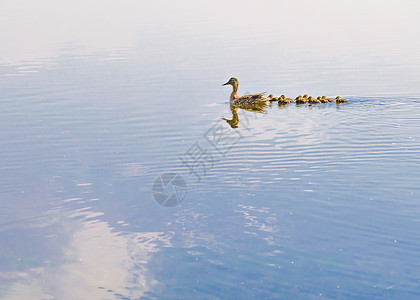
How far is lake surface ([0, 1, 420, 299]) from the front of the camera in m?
11.1

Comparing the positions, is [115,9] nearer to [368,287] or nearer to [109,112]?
[109,112]

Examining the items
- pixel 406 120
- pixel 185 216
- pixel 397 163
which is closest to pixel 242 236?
pixel 185 216

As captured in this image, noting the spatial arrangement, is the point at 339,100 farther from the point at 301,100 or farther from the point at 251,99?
the point at 251,99

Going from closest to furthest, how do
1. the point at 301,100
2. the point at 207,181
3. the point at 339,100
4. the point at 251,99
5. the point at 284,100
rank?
the point at 207,181 < the point at 339,100 < the point at 301,100 < the point at 284,100 < the point at 251,99

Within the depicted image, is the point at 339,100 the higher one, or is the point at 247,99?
the point at 247,99

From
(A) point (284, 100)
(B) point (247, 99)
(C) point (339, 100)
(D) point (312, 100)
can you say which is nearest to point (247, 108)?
(B) point (247, 99)

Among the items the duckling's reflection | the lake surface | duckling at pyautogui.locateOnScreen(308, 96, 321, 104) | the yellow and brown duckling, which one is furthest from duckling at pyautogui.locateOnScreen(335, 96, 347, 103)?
the duckling's reflection

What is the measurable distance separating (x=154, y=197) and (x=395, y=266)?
5992 mm

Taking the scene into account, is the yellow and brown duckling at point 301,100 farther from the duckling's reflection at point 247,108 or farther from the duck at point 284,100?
the duckling's reflection at point 247,108

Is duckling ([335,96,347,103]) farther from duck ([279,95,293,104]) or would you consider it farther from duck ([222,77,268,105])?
duck ([222,77,268,105])

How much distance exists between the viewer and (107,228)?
1305 cm

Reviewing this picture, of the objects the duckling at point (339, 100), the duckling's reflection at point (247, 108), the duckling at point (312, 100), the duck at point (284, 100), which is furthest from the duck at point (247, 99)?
the duckling at point (339, 100)

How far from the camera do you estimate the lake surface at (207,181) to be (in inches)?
436

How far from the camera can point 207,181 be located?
1572cm
